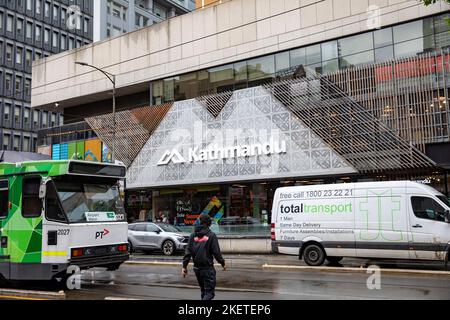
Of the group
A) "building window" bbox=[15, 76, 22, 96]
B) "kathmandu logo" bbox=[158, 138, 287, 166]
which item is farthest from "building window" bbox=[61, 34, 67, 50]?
"kathmandu logo" bbox=[158, 138, 287, 166]

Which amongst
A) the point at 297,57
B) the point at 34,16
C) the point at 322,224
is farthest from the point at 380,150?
the point at 34,16

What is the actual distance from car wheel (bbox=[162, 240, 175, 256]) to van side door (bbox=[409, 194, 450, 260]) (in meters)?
10.9

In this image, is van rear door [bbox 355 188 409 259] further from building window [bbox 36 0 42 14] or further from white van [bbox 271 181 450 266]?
building window [bbox 36 0 42 14]

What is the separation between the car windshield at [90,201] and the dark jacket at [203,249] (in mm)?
4747

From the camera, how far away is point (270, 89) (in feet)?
92.9

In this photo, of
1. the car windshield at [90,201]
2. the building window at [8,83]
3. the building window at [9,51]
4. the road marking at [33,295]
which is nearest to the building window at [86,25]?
Answer: the building window at [9,51]

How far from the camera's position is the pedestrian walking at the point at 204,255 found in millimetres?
7602

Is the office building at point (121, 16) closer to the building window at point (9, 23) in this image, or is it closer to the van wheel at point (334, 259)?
the building window at point (9, 23)

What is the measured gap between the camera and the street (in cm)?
1052

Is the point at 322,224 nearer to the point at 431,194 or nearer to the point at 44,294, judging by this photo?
the point at 431,194

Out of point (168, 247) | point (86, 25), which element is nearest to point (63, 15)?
point (86, 25)

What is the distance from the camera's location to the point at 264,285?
12.2 meters

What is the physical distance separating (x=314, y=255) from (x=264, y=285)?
455cm
